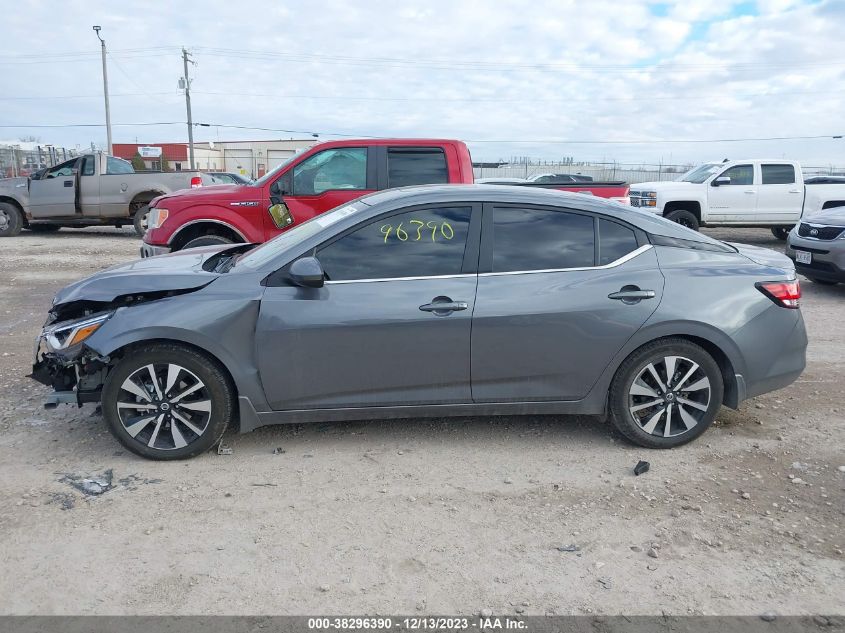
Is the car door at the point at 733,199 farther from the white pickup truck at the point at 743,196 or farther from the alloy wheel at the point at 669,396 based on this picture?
the alloy wheel at the point at 669,396

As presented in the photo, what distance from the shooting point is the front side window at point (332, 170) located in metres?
8.06

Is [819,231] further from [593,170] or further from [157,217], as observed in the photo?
[593,170]

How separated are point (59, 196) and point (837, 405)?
1569cm

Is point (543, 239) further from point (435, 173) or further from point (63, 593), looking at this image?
point (435, 173)

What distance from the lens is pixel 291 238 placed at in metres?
4.61

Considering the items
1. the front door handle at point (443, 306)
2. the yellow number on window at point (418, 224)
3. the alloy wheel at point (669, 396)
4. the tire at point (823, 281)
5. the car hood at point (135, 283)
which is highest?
the yellow number on window at point (418, 224)

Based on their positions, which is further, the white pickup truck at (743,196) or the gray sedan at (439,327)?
the white pickup truck at (743,196)

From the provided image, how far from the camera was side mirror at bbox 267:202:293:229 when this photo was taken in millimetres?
7988

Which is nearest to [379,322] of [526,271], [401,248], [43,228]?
[401,248]

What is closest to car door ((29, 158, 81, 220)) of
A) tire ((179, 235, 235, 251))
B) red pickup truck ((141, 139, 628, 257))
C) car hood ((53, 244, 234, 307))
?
red pickup truck ((141, 139, 628, 257))

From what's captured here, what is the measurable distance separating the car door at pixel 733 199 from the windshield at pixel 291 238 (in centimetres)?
1301

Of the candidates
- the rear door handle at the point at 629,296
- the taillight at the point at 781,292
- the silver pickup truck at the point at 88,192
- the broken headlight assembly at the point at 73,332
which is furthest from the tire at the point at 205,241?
the silver pickup truck at the point at 88,192

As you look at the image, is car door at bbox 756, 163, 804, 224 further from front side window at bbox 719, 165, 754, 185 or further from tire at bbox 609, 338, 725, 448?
tire at bbox 609, 338, 725, 448

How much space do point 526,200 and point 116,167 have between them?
1418 centimetres
